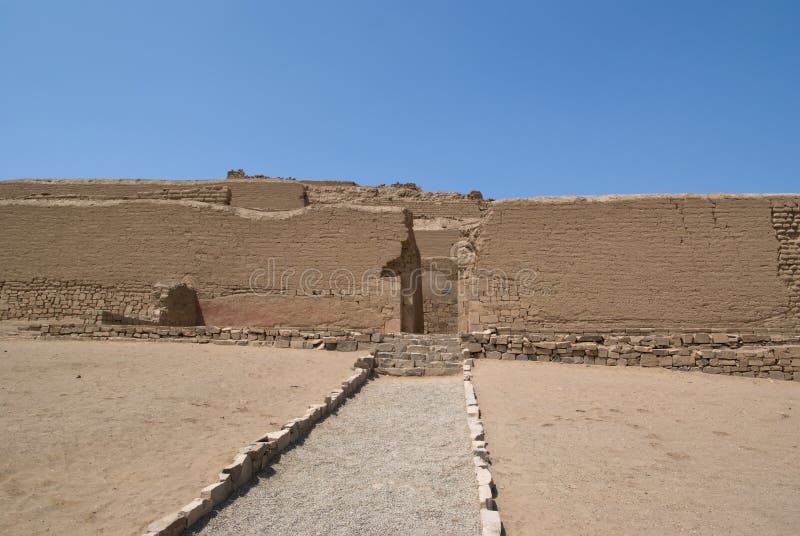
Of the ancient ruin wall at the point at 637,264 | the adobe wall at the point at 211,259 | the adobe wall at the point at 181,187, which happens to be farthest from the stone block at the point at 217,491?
the adobe wall at the point at 181,187

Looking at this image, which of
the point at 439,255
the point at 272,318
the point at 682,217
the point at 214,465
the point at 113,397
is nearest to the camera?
the point at 214,465

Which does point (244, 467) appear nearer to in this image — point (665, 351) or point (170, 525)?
point (170, 525)

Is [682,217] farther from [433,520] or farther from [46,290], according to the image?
[46,290]

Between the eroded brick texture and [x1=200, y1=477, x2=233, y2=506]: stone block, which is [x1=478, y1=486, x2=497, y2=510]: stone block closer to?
[x1=200, y1=477, x2=233, y2=506]: stone block

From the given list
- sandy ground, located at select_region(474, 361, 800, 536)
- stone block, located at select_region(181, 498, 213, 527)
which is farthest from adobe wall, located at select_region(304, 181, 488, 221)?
stone block, located at select_region(181, 498, 213, 527)

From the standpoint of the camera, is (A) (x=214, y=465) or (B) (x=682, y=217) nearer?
(A) (x=214, y=465)

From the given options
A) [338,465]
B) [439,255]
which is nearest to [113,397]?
[338,465]

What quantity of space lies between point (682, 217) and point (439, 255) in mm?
12046

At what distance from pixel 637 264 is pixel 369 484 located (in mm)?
10521

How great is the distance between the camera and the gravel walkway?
4266mm

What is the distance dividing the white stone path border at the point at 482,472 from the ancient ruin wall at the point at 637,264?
18.4 feet

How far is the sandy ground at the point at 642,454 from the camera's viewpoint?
14.5ft

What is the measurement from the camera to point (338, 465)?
5742mm

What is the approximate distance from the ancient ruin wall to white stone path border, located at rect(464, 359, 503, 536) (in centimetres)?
562
